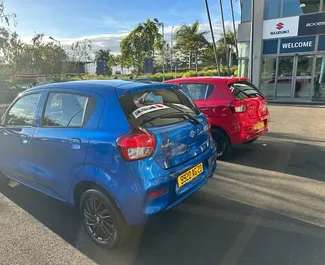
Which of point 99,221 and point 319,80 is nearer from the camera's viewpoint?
point 99,221

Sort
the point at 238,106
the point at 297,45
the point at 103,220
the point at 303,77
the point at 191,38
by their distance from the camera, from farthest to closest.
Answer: the point at 191,38, the point at 303,77, the point at 297,45, the point at 238,106, the point at 103,220

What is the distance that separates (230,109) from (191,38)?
3635 cm

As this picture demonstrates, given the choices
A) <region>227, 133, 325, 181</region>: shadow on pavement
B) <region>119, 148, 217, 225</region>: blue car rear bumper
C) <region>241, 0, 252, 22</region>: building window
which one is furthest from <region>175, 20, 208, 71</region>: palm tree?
<region>119, 148, 217, 225</region>: blue car rear bumper

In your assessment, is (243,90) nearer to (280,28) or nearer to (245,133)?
(245,133)

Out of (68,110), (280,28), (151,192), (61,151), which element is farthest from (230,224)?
(280,28)

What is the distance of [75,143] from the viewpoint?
2664 millimetres

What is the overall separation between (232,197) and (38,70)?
42.0m

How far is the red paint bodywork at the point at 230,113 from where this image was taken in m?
4.86

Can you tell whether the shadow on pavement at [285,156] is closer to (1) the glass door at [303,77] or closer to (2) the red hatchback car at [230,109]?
(2) the red hatchback car at [230,109]

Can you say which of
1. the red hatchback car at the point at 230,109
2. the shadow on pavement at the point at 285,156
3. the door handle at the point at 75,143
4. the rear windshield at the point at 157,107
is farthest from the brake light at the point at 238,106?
the door handle at the point at 75,143

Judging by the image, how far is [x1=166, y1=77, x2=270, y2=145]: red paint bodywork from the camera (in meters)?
4.86

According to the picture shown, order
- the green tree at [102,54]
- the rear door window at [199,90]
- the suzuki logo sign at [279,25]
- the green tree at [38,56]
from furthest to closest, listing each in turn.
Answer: the green tree at [102,54] → the green tree at [38,56] → the suzuki logo sign at [279,25] → the rear door window at [199,90]

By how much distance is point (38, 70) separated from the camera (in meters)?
39.5

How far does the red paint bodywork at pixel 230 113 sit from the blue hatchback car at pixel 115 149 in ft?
6.00
